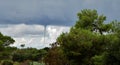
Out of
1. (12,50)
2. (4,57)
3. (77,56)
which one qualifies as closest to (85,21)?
(77,56)

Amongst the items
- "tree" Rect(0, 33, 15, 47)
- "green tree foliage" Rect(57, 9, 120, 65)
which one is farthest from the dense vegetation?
"tree" Rect(0, 33, 15, 47)

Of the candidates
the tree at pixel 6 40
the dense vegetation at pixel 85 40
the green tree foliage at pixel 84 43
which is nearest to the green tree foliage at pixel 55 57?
the dense vegetation at pixel 85 40

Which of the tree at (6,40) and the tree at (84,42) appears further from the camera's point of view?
the tree at (6,40)

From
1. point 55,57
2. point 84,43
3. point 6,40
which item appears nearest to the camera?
point 84,43

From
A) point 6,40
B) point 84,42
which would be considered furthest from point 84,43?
point 6,40

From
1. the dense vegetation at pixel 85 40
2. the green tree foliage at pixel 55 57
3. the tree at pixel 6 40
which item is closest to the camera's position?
the dense vegetation at pixel 85 40

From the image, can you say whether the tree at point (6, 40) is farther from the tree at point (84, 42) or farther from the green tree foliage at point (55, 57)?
the tree at point (84, 42)

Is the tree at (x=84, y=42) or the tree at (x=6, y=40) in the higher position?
the tree at (x=6, y=40)

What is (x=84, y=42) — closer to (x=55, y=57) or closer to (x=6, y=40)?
(x=55, y=57)

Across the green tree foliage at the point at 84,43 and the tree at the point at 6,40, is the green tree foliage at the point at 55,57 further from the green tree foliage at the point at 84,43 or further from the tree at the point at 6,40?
the tree at the point at 6,40

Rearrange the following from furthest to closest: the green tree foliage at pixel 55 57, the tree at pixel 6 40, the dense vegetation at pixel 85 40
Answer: the tree at pixel 6 40 < the green tree foliage at pixel 55 57 < the dense vegetation at pixel 85 40

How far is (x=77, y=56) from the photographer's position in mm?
50094

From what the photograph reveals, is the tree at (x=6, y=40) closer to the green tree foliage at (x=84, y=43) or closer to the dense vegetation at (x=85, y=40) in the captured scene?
the dense vegetation at (x=85, y=40)

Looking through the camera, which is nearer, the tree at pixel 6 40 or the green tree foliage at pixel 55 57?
the green tree foliage at pixel 55 57
